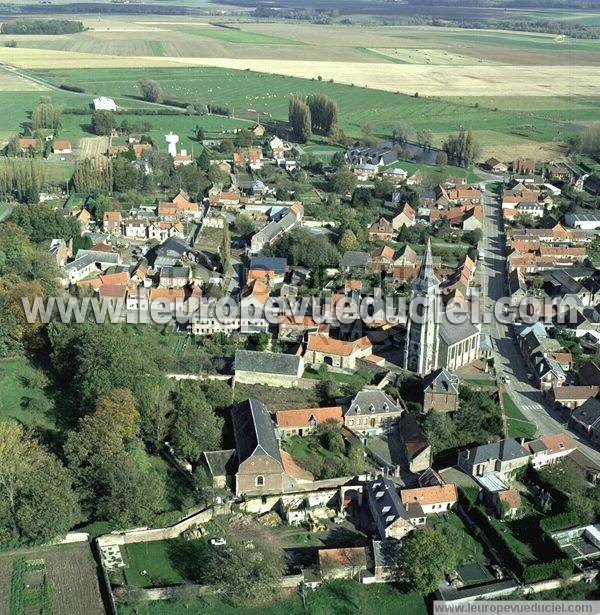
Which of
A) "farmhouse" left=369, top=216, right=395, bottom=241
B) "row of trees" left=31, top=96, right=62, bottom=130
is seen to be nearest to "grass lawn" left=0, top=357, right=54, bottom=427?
"farmhouse" left=369, top=216, right=395, bottom=241


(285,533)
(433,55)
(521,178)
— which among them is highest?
(433,55)

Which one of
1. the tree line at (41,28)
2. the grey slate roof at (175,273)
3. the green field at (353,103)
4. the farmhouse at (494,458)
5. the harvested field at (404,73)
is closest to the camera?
the farmhouse at (494,458)

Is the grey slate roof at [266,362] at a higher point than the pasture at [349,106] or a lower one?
lower

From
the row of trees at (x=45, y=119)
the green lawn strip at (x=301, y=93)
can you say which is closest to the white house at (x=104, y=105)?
the green lawn strip at (x=301, y=93)

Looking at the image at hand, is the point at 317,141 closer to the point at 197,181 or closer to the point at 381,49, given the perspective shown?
the point at 197,181

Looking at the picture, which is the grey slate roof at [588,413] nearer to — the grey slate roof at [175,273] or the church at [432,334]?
the church at [432,334]

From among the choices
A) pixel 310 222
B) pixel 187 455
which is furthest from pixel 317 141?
pixel 187 455

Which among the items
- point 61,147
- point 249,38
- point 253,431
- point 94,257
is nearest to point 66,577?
point 253,431

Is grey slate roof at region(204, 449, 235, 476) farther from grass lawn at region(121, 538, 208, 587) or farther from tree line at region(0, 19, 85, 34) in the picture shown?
tree line at region(0, 19, 85, 34)
